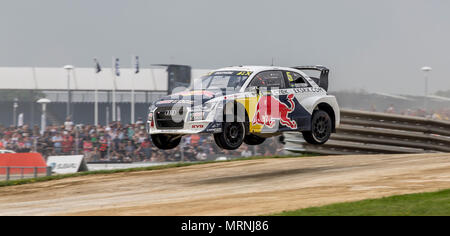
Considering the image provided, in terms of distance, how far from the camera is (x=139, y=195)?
37.3 ft

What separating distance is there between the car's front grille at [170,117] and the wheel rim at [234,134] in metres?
0.78

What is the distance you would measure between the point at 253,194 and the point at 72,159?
1008 cm

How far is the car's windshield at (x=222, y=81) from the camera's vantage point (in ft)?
38.7

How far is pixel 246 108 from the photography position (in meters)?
11.5

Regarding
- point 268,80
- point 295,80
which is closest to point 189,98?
point 268,80

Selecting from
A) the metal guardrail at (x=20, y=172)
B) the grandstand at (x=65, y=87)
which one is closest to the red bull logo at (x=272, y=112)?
the metal guardrail at (x=20, y=172)

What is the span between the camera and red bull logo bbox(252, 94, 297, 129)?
11672 millimetres

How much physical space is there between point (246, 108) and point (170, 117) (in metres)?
1.27

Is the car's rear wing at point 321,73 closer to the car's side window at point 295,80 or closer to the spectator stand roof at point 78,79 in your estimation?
the car's side window at point 295,80

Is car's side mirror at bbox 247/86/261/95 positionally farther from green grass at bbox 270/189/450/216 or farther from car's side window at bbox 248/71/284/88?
green grass at bbox 270/189/450/216

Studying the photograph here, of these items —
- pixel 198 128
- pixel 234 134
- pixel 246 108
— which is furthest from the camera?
pixel 246 108

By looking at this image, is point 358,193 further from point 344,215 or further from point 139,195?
point 139,195

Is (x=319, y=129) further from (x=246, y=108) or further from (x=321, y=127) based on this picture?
(x=246, y=108)
